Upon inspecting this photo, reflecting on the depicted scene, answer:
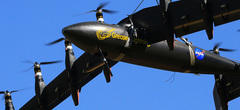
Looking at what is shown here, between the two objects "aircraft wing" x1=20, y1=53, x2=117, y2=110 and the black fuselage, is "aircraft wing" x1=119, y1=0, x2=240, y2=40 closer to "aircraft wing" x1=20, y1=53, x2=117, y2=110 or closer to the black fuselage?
the black fuselage

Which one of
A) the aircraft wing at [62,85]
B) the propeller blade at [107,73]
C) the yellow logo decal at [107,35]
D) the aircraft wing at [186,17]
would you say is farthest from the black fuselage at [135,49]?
the aircraft wing at [62,85]

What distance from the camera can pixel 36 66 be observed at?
45719 mm

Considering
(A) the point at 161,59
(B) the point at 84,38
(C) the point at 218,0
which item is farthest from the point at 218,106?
(B) the point at 84,38

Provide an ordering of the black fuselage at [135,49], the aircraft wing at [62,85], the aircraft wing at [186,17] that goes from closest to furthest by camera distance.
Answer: the aircraft wing at [186,17] < the black fuselage at [135,49] < the aircraft wing at [62,85]

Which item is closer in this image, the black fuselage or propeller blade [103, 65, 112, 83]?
the black fuselage

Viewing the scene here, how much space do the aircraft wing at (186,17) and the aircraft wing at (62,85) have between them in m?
7.79

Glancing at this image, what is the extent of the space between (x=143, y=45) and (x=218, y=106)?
9530 mm

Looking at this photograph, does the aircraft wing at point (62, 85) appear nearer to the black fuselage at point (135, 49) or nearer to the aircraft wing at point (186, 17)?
the black fuselage at point (135, 49)

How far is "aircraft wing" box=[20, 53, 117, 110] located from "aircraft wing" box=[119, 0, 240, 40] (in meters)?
7.79

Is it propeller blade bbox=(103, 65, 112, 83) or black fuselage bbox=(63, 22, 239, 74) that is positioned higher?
black fuselage bbox=(63, 22, 239, 74)

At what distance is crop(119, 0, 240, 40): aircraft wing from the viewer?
1241 inches

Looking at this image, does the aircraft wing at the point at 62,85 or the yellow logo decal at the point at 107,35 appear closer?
the yellow logo decal at the point at 107,35

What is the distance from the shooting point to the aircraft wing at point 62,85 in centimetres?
4081

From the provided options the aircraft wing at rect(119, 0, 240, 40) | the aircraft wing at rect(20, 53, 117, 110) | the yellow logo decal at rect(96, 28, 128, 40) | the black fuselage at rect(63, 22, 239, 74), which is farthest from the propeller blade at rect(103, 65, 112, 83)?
the aircraft wing at rect(20, 53, 117, 110)
